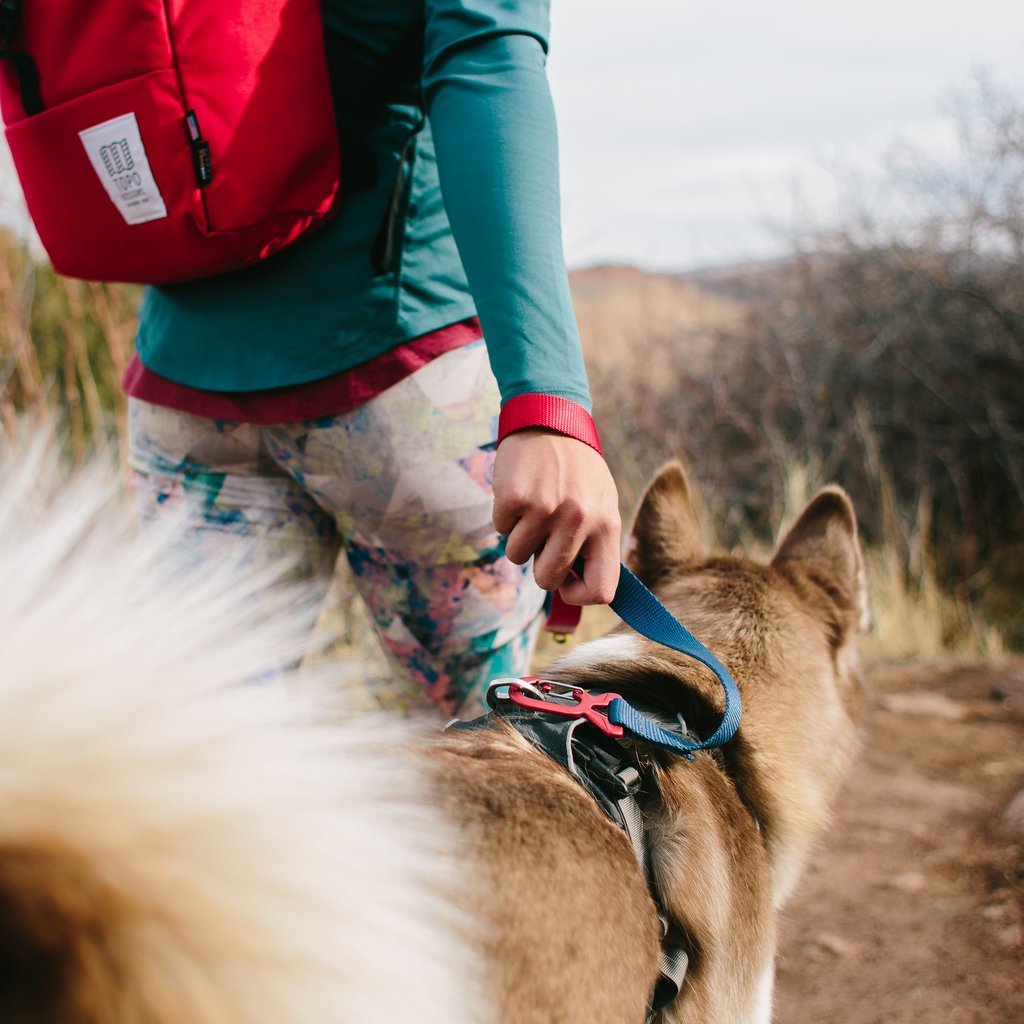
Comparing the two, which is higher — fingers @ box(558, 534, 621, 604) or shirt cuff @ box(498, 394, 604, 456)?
shirt cuff @ box(498, 394, 604, 456)

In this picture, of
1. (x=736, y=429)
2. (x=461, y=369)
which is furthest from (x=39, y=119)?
(x=736, y=429)

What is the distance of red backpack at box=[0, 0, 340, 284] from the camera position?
146 centimetres

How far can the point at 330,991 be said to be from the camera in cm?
72

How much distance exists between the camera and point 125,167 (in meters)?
1.53

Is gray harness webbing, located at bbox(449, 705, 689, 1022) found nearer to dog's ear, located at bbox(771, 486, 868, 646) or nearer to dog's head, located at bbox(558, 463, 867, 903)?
dog's head, located at bbox(558, 463, 867, 903)

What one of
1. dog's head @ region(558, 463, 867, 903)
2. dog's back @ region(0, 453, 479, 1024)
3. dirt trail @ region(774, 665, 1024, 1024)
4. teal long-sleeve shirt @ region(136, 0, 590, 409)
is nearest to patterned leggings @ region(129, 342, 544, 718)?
teal long-sleeve shirt @ region(136, 0, 590, 409)

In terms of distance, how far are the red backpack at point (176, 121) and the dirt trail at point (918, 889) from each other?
2.36 metres

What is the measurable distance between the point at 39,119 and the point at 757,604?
5.13 feet

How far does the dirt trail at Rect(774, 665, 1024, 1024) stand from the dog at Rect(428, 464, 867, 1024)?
974mm

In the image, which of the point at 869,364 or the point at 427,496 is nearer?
the point at 427,496

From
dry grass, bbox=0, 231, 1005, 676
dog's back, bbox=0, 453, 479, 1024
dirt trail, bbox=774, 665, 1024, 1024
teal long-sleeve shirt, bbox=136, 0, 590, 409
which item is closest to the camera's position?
dog's back, bbox=0, 453, 479, 1024

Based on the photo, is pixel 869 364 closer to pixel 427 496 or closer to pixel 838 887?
pixel 838 887

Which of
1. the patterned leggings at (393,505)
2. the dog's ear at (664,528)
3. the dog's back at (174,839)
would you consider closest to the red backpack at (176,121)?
the patterned leggings at (393,505)

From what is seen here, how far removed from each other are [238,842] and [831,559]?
5.63ft
